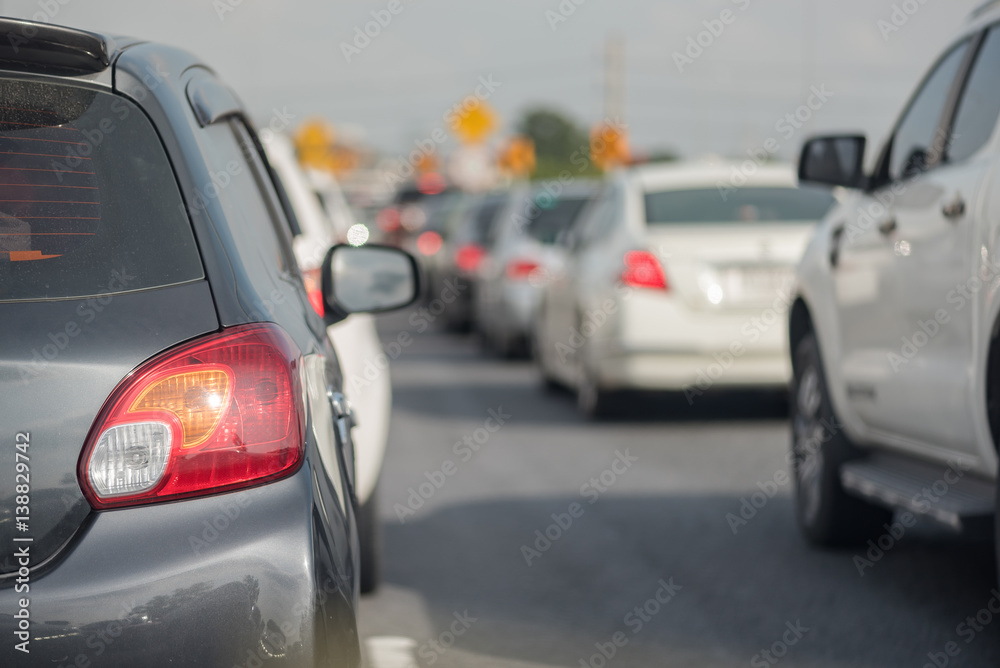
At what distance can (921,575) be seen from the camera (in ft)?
18.4

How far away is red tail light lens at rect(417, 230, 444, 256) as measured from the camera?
23.0m

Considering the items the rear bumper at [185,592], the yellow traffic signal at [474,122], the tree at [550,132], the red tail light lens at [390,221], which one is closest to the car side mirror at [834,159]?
the rear bumper at [185,592]

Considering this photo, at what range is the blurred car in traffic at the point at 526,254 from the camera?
14.8m

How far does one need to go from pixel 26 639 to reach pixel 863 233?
13.6ft

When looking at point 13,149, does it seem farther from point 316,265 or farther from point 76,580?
point 316,265

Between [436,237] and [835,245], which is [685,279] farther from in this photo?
[436,237]

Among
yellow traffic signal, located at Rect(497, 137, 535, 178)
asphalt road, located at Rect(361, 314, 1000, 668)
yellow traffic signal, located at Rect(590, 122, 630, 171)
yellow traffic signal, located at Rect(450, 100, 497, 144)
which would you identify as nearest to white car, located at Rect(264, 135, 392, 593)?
asphalt road, located at Rect(361, 314, 1000, 668)

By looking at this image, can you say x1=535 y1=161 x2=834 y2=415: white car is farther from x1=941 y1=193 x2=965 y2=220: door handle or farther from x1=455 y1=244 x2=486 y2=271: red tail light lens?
x1=455 y1=244 x2=486 y2=271: red tail light lens

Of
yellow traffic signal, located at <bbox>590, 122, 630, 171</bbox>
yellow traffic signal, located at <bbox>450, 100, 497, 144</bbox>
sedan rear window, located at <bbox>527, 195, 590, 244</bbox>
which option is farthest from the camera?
yellow traffic signal, located at <bbox>450, 100, 497, 144</bbox>

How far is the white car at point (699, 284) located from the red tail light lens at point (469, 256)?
28.4ft

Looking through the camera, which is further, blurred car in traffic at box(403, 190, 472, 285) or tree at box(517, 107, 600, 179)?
tree at box(517, 107, 600, 179)

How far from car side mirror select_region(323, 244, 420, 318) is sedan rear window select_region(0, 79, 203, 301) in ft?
4.52

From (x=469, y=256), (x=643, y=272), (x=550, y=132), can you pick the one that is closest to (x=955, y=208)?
(x=643, y=272)

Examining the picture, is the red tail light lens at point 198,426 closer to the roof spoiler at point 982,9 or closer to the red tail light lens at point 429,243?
the roof spoiler at point 982,9
